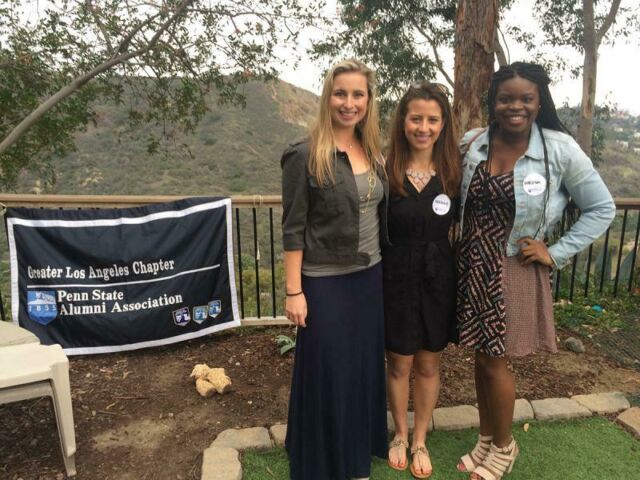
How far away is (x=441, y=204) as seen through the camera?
209cm

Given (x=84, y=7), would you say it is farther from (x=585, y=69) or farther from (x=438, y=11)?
(x=585, y=69)

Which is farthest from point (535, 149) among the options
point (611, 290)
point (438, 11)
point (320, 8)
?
point (438, 11)

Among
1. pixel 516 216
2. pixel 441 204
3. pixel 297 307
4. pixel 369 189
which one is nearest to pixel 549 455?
pixel 516 216

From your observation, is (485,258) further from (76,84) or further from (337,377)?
(76,84)

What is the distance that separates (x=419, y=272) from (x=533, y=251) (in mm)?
470

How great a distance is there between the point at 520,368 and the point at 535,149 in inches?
80.1

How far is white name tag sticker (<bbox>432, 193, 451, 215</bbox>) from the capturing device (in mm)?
2088

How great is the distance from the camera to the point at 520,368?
3447mm

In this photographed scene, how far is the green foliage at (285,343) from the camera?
3578 millimetres

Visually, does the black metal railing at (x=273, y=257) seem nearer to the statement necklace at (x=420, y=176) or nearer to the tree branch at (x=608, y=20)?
the statement necklace at (x=420, y=176)

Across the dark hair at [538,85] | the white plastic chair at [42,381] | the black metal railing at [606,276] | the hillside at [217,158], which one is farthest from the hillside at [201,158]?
the dark hair at [538,85]

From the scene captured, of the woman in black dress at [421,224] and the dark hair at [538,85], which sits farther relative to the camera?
the woman in black dress at [421,224]

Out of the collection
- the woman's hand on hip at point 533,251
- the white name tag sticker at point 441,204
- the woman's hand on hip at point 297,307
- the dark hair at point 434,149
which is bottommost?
the woman's hand on hip at point 297,307

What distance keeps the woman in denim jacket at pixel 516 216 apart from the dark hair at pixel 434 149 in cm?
6
